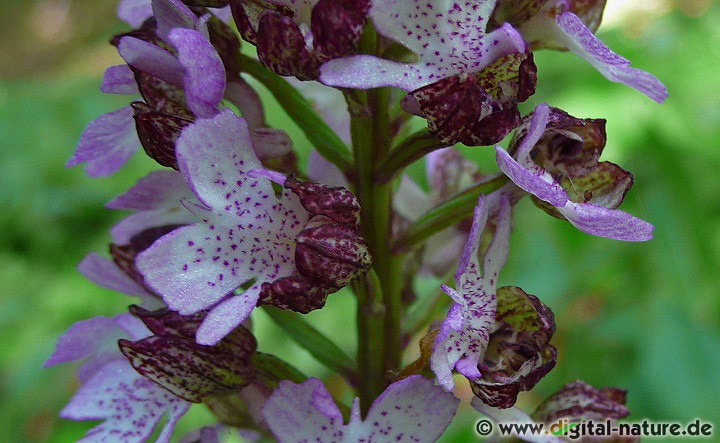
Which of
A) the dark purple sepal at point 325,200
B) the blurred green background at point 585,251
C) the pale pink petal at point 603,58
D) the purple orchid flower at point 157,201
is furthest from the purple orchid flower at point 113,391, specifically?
the blurred green background at point 585,251

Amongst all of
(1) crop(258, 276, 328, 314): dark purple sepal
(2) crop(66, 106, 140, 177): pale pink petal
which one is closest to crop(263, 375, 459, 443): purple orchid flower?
(1) crop(258, 276, 328, 314): dark purple sepal

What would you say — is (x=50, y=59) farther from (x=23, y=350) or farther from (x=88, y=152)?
(x=88, y=152)

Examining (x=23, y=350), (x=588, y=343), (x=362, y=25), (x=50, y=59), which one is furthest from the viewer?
(x=50, y=59)

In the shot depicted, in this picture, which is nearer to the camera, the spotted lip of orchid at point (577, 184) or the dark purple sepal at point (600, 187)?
the spotted lip of orchid at point (577, 184)

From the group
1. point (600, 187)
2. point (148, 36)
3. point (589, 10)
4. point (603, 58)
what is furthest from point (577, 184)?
point (148, 36)

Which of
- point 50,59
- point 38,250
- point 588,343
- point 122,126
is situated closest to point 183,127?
point 122,126

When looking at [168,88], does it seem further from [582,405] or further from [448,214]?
[582,405]

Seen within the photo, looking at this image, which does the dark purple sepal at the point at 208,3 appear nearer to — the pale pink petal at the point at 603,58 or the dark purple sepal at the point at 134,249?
the dark purple sepal at the point at 134,249
